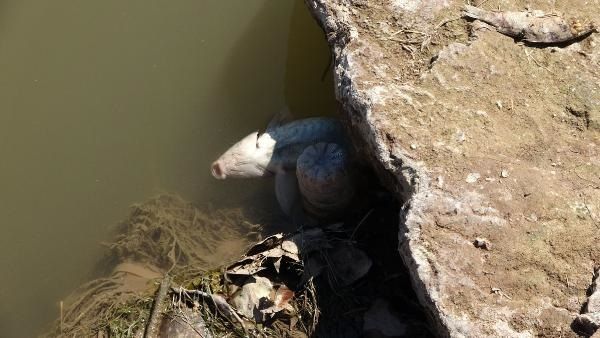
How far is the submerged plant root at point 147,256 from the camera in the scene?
4465mm

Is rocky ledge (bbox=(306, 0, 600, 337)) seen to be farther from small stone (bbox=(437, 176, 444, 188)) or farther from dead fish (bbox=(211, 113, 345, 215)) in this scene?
dead fish (bbox=(211, 113, 345, 215))

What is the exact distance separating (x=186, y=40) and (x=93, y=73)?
814 mm

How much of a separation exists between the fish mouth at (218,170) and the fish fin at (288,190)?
0.44 metres

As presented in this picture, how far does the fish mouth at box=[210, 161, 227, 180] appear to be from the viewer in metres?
4.75

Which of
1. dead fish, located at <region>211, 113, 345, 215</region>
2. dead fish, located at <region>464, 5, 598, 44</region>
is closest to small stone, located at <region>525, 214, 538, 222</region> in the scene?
dead fish, located at <region>464, 5, 598, 44</region>

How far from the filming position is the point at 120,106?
511 cm

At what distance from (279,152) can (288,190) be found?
0.94ft

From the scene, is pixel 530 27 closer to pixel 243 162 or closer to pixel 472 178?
A: pixel 472 178

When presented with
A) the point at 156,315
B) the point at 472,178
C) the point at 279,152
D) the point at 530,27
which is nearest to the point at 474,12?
the point at 530,27

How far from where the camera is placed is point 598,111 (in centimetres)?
329

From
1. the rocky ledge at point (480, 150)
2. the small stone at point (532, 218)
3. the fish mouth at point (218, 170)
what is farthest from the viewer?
the fish mouth at point (218, 170)

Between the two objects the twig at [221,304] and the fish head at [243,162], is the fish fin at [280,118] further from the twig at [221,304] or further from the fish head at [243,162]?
the twig at [221,304]

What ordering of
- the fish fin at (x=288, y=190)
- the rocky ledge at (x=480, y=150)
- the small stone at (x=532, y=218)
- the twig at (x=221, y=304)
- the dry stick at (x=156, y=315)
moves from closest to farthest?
the rocky ledge at (x=480, y=150) < the small stone at (x=532, y=218) < the twig at (x=221, y=304) < the dry stick at (x=156, y=315) < the fish fin at (x=288, y=190)

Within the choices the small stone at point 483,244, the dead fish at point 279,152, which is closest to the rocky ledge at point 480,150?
the small stone at point 483,244
